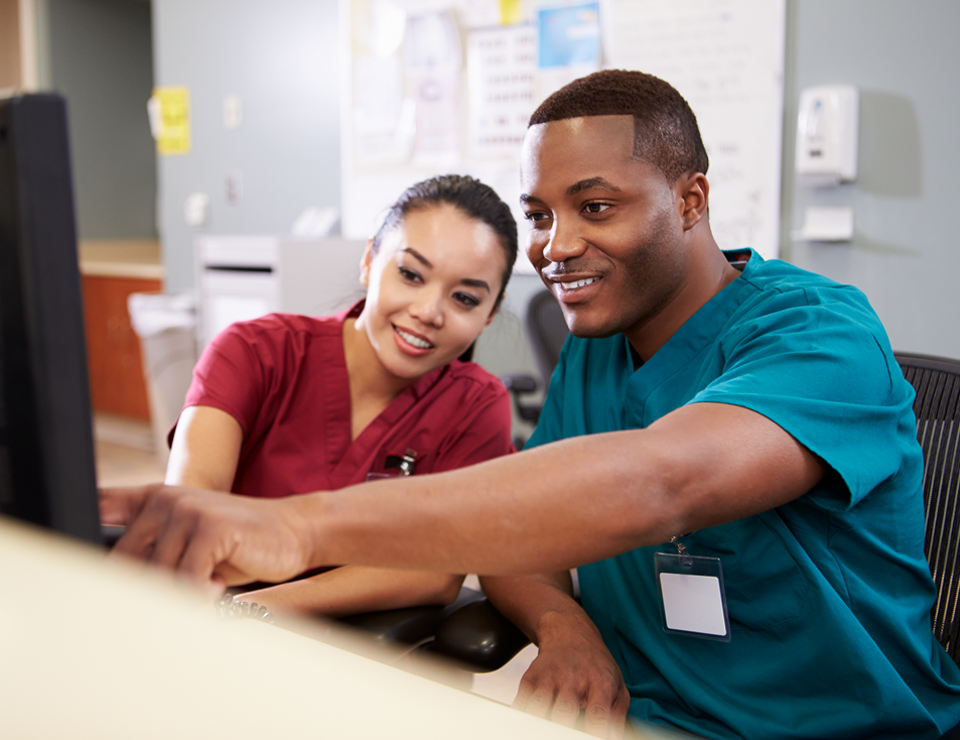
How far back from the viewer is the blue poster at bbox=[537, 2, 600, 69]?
106 inches

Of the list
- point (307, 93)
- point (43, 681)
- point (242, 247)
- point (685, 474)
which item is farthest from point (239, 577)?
point (307, 93)

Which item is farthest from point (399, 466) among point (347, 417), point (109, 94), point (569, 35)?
point (109, 94)

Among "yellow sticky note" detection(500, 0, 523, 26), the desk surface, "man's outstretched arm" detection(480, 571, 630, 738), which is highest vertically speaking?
"yellow sticky note" detection(500, 0, 523, 26)

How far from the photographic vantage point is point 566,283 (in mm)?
913

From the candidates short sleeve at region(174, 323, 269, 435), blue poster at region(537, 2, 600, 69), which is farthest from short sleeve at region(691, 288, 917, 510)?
blue poster at region(537, 2, 600, 69)

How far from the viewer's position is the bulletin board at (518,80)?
244 cm

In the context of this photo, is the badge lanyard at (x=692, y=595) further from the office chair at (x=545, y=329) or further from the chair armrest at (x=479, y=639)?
the office chair at (x=545, y=329)

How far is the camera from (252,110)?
3.76 meters

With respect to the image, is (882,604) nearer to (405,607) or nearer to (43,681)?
(405,607)

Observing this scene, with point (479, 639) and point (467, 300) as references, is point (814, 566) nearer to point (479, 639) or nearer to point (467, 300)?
point (479, 639)

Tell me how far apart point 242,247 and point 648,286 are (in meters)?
2.32

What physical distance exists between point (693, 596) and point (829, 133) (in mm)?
1789

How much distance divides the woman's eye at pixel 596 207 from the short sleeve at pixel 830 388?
0.19 metres

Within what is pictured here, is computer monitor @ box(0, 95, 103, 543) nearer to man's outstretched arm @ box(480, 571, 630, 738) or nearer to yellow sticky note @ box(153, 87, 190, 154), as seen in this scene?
man's outstretched arm @ box(480, 571, 630, 738)
